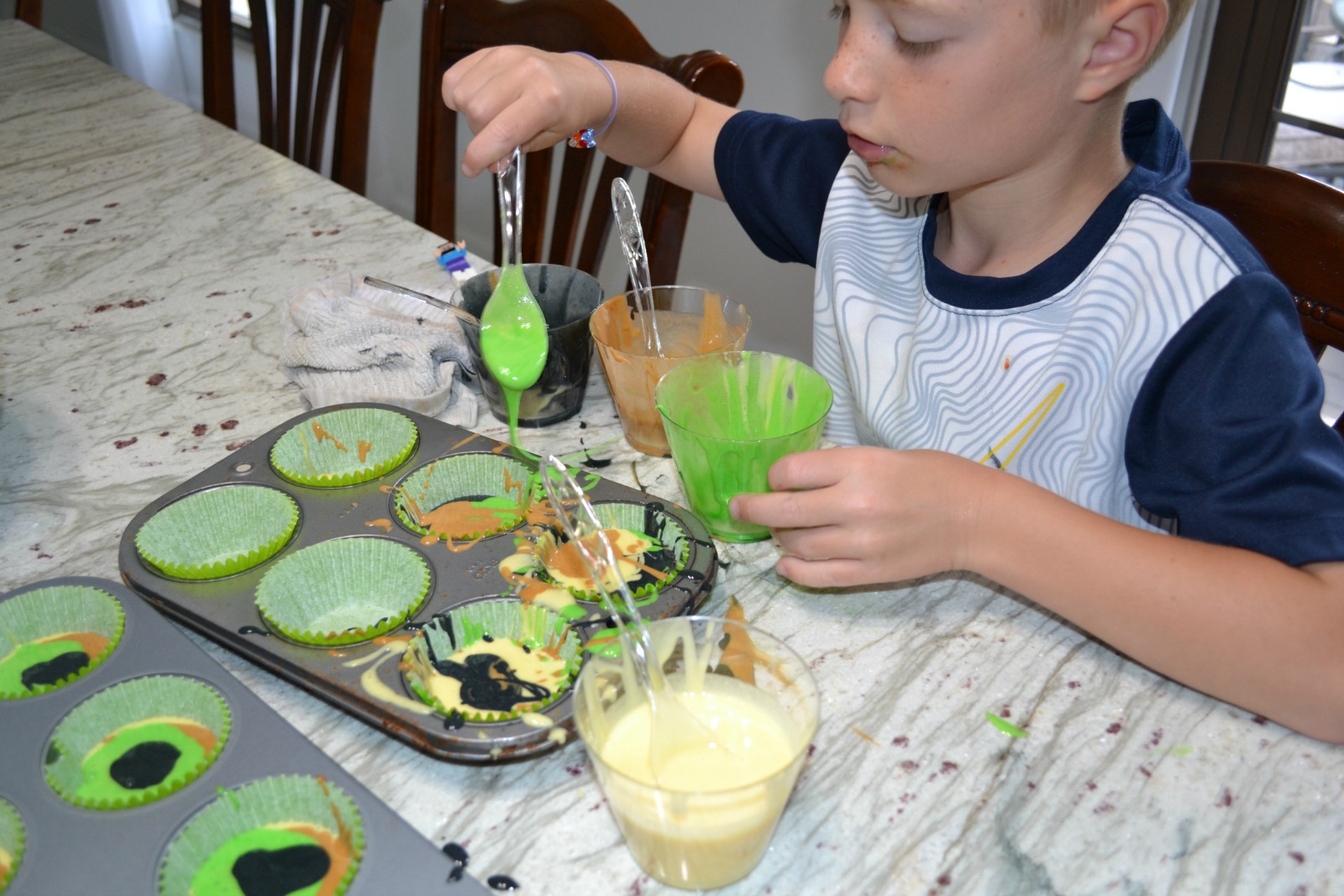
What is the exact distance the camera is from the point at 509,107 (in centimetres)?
105

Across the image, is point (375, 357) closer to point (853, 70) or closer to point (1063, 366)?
point (853, 70)

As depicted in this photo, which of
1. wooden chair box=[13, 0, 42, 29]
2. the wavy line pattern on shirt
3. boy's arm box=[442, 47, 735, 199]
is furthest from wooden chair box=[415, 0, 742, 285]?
wooden chair box=[13, 0, 42, 29]

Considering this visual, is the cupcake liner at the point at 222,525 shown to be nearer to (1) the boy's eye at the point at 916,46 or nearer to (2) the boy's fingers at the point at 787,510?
(2) the boy's fingers at the point at 787,510

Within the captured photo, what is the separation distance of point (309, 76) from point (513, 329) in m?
1.25

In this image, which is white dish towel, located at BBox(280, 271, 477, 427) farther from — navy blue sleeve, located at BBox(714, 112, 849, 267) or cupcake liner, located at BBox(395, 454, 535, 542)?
navy blue sleeve, located at BBox(714, 112, 849, 267)

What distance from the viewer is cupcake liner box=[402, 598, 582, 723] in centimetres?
74

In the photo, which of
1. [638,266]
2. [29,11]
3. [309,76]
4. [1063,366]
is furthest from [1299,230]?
[29,11]

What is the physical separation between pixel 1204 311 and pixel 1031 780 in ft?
1.35

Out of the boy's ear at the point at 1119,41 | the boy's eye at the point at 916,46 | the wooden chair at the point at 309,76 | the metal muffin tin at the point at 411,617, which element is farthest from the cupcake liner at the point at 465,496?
the wooden chair at the point at 309,76

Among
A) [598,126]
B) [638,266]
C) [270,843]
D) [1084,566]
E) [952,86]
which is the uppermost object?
[952,86]

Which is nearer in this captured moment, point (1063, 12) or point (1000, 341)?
point (1063, 12)

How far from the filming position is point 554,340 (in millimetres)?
1043

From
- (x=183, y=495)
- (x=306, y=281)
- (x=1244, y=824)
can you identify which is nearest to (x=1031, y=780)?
(x=1244, y=824)

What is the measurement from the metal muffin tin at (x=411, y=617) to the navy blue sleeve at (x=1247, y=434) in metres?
0.39
